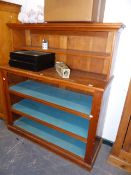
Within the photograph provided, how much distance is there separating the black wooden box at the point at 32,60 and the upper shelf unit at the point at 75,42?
4.1 inches

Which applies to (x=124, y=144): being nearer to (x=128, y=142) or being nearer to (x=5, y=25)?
(x=128, y=142)

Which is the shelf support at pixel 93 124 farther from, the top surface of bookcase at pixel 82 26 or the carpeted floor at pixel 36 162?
the top surface of bookcase at pixel 82 26

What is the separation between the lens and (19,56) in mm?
1558

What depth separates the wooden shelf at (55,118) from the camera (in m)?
1.45

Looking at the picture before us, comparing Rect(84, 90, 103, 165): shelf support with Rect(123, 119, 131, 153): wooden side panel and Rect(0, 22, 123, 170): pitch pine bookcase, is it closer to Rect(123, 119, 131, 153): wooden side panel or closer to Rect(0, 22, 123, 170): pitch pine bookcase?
Rect(0, 22, 123, 170): pitch pine bookcase

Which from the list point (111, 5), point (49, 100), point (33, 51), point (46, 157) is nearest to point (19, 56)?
point (33, 51)

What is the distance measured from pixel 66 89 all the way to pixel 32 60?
581 millimetres

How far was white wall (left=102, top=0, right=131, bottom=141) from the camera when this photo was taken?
4.21ft

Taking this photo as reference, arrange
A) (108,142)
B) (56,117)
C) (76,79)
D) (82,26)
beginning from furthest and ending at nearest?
(108,142) < (56,117) < (76,79) < (82,26)

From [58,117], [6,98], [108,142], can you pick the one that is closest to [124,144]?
[108,142]

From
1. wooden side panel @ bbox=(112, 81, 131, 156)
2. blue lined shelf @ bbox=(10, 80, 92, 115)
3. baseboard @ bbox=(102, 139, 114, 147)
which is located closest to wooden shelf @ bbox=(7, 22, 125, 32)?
wooden side panel @ bbox=(112, 81, 131, 156)

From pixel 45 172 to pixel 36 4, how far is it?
6.01 ft

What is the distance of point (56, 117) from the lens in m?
1.65

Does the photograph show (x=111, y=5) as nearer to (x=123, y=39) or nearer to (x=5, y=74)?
(x=123, y=39)
